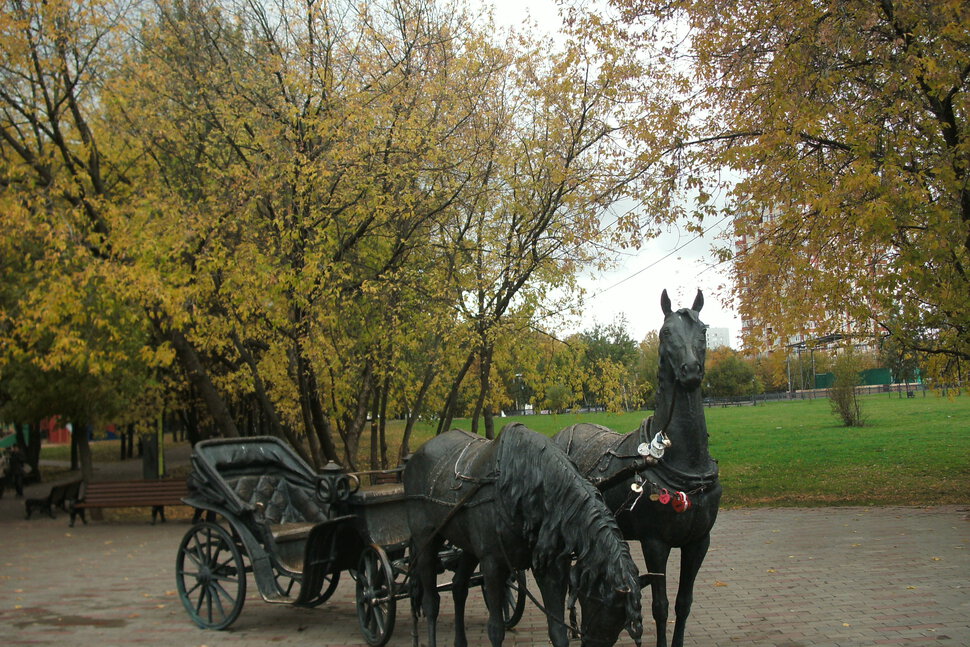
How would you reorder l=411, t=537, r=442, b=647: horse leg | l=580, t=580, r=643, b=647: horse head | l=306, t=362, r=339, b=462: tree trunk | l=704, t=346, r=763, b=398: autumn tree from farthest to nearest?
1. l=704, t=346, r=763, b=398: autumn tree
2. l=306, t=362, r=339, b=462: tree trunk
3. l=411, t=537, r=442, b=647: horse leg
4. l=580, t=580, r=643, b=647: horse head

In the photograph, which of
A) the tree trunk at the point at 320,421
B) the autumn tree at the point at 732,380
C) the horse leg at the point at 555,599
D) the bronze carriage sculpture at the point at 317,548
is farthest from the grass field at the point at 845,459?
the autumn tree at the point at 732,380

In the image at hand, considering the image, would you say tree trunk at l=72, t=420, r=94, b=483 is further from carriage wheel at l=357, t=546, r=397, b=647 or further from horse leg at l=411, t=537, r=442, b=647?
horse leg at l=411, t=537, r=442, b=647

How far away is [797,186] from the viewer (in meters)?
11.0

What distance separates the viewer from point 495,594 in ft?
17.0

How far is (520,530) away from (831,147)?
9.29 meters

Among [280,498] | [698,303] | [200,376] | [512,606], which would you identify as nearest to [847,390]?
[200,376]

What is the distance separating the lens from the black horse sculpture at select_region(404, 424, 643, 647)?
4156mm

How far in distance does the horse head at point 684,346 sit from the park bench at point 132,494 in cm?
1295

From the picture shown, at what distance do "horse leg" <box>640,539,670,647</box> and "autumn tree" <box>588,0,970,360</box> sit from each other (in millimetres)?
6014

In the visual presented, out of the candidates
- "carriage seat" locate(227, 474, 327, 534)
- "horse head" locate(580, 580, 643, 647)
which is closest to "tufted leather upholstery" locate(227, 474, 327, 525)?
"carriage seat" locate(227, 474, 327, 534)

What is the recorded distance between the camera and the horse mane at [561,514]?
4.18m

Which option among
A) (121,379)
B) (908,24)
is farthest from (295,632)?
(121,379)

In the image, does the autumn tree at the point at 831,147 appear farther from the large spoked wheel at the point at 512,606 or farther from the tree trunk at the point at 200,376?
the tree trunk at the point at 200,376

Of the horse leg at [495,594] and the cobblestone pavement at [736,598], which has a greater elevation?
the horse leg at [495,594]
